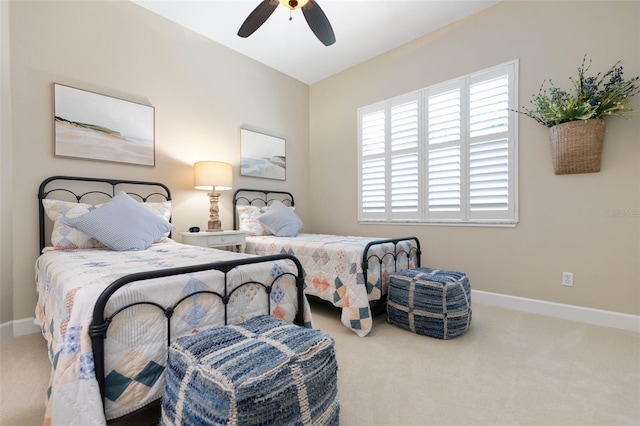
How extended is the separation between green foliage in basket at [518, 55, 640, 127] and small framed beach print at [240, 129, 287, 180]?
3083 millimetres

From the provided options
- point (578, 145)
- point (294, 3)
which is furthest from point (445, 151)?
point (294, 3)

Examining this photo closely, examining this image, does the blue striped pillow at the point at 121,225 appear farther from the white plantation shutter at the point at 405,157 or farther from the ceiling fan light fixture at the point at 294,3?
the white plantation shutter at the point at 405,157

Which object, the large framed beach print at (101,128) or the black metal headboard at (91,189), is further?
the large framed beach print at (101,128)

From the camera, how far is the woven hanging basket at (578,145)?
239cm

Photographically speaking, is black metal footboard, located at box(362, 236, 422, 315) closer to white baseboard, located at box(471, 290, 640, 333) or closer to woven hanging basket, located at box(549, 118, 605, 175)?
white baseboard, located at box(471, 290, 640, 333)

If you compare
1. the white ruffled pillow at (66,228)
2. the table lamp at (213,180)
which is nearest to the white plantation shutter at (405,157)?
the table lamp at (213,180)

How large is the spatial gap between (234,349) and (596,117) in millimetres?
3081

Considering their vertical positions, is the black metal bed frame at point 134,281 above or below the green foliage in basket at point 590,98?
below

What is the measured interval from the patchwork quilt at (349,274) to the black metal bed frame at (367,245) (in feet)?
0.09

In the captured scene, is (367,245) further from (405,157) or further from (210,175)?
(210,175)

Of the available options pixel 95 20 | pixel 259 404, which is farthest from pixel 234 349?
pixel 95 20

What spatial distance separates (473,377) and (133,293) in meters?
1.82

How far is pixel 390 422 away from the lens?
1.37 metres

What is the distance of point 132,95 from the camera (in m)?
3.00
